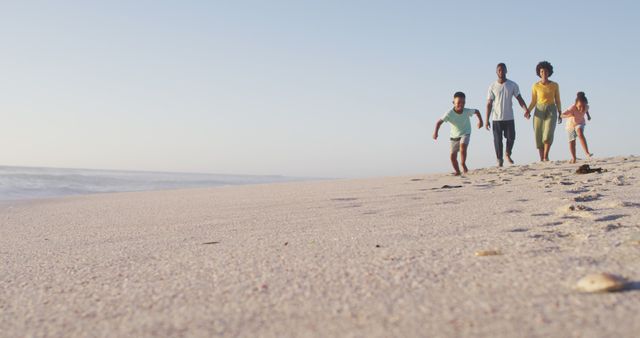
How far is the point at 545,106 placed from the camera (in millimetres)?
7793

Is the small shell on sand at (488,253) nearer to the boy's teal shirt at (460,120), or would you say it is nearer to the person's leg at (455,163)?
the person's leg at (455,163)

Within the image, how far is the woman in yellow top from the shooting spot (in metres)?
7.69

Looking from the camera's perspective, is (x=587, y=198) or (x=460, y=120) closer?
(x=587, y=198)

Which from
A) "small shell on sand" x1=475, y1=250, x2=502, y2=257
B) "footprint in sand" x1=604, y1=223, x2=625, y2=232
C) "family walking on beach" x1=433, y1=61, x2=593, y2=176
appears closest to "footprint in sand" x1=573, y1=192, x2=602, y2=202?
"footprint in sand" x1=604, y1=223, x2=625, y2=232

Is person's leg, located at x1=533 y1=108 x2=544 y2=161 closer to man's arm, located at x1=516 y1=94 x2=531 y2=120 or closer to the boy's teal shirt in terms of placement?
man's arm, located at x1=516 y1=94 x2=531 y2=120

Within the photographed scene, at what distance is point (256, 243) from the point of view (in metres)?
2.05

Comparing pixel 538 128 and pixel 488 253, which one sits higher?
pixel 538 128

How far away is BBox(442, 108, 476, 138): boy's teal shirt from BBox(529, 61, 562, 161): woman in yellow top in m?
1.22

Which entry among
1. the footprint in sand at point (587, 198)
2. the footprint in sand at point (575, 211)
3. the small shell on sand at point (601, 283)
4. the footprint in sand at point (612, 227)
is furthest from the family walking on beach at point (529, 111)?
the small shell on sand at point (601, 283)

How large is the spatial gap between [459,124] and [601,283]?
637 centimetres

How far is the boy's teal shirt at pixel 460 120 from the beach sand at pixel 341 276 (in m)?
4.56

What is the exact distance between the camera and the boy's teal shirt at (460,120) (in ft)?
23.8

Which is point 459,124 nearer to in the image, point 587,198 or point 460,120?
point 460,120

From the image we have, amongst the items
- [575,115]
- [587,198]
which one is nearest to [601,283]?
[587,198]
